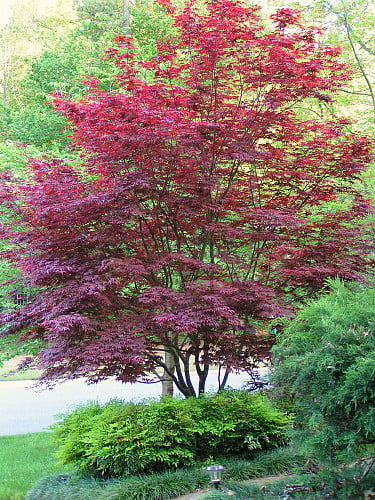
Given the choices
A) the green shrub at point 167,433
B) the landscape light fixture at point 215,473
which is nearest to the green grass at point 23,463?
the green shrub at point 167,433

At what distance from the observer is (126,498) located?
451 cm

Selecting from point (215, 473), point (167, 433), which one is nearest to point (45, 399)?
point (167, 433)

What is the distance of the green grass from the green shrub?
65 cm

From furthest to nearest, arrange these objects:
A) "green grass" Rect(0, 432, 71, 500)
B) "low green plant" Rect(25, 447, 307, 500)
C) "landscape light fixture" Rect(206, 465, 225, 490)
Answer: "green grass" Rect(0, 432, 71, 500) → "low green plant" Rect(25, 447, 307, 500) → "landscape light fixture" Rect(206, 465, 225, 490)

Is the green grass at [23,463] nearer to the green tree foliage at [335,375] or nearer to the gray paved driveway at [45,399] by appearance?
the gray paved driveway at [45,399]

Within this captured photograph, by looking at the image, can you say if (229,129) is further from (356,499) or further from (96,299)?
(356,499)

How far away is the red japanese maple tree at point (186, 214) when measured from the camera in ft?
16.7

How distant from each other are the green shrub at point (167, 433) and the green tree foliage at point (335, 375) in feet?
4.36

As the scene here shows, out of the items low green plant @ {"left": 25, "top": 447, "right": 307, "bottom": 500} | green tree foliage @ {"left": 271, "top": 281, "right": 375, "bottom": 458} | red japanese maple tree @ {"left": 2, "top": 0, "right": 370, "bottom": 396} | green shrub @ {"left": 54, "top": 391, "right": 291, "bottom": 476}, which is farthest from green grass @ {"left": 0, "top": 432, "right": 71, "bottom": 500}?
green tree foliage @ {"left": 271, "top": 281, "right": 375, "bottom": 458}

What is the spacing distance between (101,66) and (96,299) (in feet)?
30.6

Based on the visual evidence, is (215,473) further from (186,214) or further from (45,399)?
(45,399)

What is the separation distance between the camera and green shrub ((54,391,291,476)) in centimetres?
495

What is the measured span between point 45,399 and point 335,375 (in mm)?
12946

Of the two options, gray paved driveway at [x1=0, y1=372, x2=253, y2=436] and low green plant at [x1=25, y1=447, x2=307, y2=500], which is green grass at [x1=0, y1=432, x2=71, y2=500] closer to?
low green plant at [x1=25, y1=447, x2=307, y2=500]
